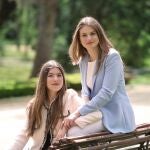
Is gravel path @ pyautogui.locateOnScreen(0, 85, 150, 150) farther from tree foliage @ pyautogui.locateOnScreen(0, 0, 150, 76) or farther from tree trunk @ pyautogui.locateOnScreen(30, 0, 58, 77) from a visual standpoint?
tree foliage @ pyautogui.locateOnScreen(0, 0, 150, 76)

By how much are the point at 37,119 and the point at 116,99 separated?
64cm

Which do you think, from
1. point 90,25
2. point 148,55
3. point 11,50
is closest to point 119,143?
point 90,25

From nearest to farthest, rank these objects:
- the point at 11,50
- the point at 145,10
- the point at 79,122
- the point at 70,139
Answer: the point at 70,139 → the point at 79,122 → the point at 145,10 → the point at 11,50

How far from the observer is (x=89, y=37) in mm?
4359

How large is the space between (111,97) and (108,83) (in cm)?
12

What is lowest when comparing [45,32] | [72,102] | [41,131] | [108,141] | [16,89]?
[16,89]

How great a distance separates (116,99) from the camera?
4.39 meters

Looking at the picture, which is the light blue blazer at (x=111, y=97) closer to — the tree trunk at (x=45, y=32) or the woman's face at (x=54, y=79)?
the woman's face at (x=54, y=79)

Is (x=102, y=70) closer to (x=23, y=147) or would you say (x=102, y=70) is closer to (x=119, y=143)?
(x=119, y=143)

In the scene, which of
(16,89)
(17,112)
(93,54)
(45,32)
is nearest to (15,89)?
(16,89)

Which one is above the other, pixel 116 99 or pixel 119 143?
pixel 116 99

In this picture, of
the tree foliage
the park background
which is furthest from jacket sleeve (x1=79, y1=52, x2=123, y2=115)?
the tree foliage

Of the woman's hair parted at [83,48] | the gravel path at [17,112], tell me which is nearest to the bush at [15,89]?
the gravel path at [17,112]

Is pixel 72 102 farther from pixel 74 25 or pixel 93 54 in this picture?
pixel 74 25
